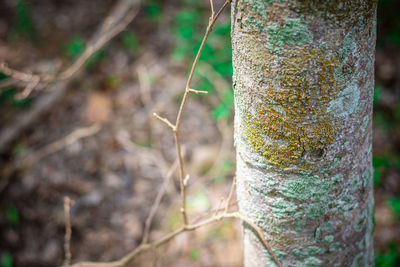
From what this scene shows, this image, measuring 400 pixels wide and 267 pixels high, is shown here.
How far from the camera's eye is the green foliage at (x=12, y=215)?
248 centimetres

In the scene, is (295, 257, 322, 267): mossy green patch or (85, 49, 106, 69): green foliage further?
(85, 49, 106, 69): green foliage

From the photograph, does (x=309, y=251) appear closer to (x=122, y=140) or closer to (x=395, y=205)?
(x=395, y=205)

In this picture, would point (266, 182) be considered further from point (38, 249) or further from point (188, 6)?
point (188, 6)

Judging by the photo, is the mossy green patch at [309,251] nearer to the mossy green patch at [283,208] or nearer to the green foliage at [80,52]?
the mossy green patch at [283,208]

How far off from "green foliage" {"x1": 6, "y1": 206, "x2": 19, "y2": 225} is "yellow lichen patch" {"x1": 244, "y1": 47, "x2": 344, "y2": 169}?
2514 millimetres

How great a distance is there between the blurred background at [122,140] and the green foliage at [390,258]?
0.02 metres

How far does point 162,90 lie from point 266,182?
9.20 feet

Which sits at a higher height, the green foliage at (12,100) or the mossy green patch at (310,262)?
the mossy green patch at (310,262)

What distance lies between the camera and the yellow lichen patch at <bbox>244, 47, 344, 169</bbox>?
66cm

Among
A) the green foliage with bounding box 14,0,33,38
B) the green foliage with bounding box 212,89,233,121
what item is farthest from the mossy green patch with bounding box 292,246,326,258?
the green foliage with bounding box 14,0,33,38

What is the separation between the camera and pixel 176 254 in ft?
7.47

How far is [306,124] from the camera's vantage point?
0.71 metres

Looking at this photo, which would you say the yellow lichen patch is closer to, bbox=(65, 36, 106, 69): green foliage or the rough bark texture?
the rough bark texture

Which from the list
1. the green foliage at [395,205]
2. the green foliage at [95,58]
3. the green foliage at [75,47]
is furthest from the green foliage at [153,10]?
the green foliage at [395,205]
